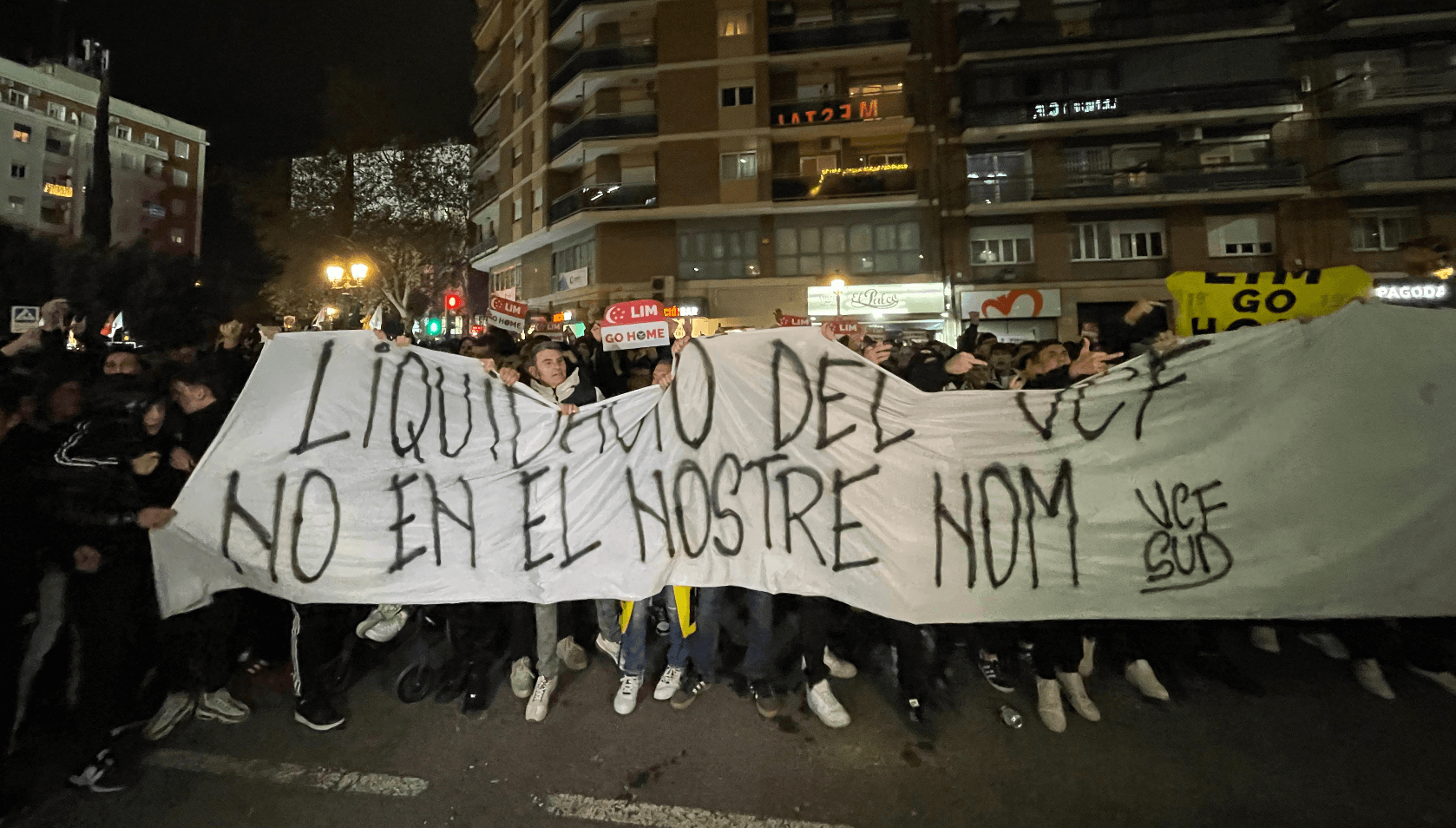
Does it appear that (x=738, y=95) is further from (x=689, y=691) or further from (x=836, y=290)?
(x=689, y=691)

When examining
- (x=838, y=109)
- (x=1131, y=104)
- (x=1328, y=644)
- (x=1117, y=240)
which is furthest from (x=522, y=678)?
(x=1131, y=104)

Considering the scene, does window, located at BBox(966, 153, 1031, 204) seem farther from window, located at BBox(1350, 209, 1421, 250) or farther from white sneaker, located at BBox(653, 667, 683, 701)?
white sneaker, located at BBox(653, 667, 683, 701)

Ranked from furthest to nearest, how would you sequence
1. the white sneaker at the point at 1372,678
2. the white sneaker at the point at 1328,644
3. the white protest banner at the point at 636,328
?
1. the white protest banner at the point at 636,328
2. the white sneaker at the point at 1328,644
3. the white sneaker at the point at 1372,678

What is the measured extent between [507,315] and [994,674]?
23.4 ft

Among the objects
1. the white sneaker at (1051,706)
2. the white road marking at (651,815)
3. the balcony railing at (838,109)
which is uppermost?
the balcony railing at (838,109)

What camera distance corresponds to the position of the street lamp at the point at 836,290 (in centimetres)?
2203

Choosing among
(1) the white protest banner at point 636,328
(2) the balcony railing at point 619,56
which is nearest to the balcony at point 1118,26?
(2) the balcony railing at point 619,56

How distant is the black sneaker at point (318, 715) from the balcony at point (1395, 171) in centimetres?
3003

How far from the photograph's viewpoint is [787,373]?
3.73 metres

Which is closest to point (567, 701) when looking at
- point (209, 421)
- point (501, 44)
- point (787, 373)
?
point (787, 373)

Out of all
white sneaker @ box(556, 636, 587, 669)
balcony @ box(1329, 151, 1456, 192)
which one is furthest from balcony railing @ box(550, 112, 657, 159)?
white sneaker @ box(556, 636, 587, 669)

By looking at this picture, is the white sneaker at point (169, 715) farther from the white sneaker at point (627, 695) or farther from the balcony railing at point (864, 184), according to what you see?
the balcony railing at point (864, 184)

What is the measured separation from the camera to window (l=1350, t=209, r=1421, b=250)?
2244 centimetres

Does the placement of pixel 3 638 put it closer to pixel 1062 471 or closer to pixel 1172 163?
pixel 1062 471
